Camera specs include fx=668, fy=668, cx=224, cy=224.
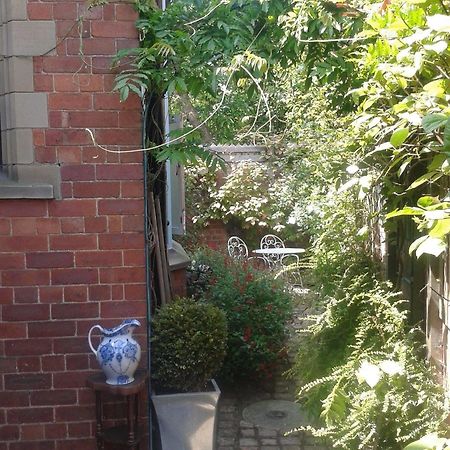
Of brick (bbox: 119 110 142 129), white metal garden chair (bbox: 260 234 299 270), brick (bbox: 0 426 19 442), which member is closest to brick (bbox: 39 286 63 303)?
brick (bbox: 0 426 19 442)

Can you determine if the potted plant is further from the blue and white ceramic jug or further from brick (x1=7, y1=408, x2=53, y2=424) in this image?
brick (x1=7, y1=408, x2=53, y2=424)

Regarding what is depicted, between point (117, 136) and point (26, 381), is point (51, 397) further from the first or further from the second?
point (117, 136)

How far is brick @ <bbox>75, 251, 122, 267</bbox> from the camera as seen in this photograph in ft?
13.0

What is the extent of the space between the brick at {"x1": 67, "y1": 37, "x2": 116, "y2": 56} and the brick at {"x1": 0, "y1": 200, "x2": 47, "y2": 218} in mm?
902

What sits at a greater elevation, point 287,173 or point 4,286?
point 287,173

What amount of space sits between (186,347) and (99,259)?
0.78m

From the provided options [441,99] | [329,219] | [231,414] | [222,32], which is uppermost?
[222,32]

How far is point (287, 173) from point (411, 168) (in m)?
8.47

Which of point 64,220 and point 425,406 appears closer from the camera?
point 425,406

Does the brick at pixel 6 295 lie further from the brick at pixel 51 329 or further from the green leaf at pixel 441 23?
the green leaf at pixel 441 23

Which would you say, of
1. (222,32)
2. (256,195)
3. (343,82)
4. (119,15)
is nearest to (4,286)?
(119,15)

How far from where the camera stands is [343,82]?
4.18 m

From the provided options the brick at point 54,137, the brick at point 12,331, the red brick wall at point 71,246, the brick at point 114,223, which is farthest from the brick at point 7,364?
the brick at point 54,137

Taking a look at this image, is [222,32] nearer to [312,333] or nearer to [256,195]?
[312,333]
